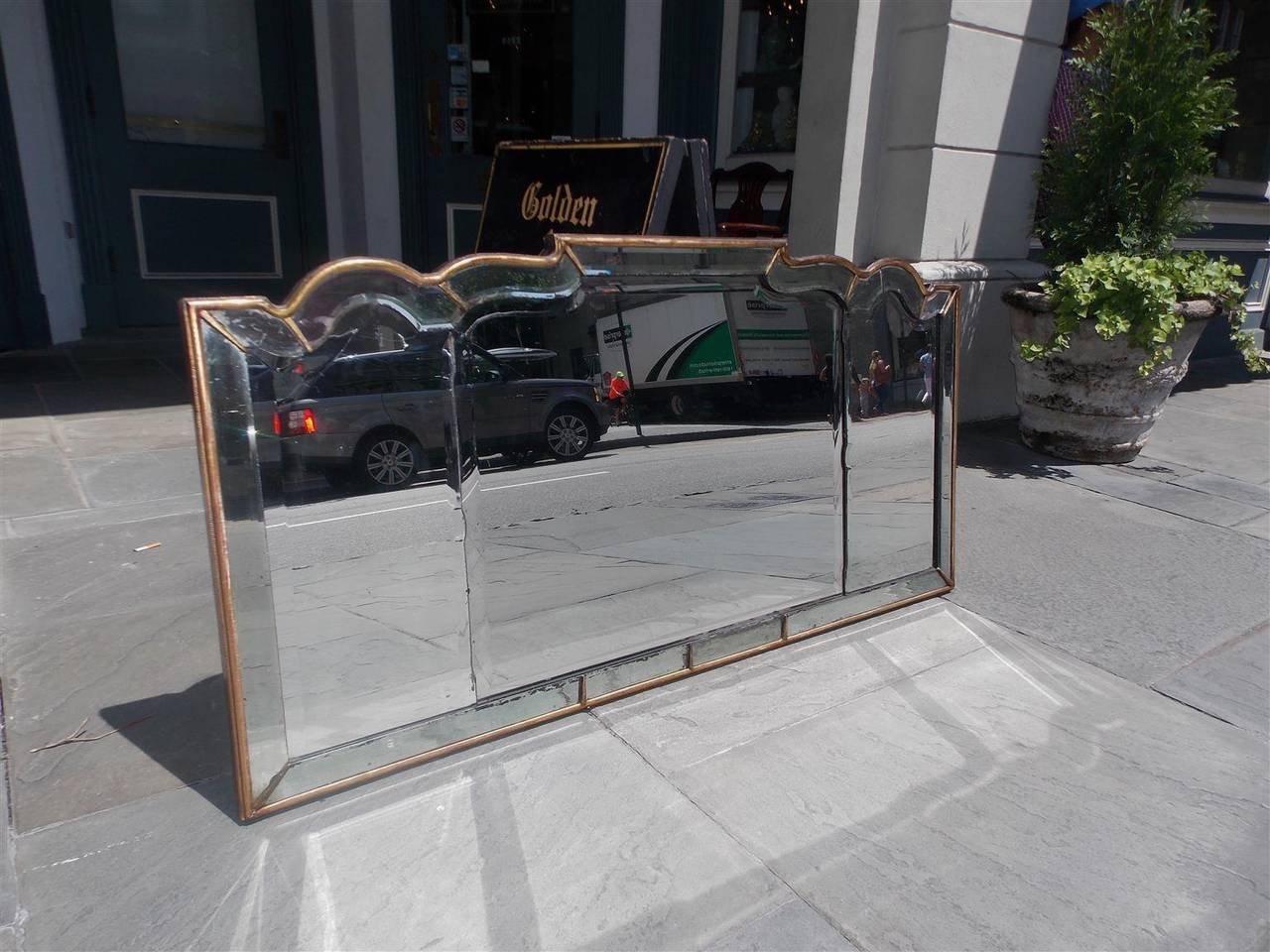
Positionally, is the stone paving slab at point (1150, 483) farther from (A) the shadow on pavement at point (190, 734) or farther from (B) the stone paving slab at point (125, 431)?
(B) the stone paving slab at point (125, 431)

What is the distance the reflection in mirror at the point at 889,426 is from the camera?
2830 millimetres

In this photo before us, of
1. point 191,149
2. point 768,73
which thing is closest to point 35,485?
point 191,149

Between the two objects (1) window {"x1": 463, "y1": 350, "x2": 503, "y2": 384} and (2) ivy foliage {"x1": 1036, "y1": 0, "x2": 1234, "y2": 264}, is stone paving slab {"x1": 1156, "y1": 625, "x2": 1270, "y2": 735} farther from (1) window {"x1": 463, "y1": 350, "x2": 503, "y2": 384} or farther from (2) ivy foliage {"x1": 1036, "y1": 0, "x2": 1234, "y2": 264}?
Answer: (2) ivy foliage {"x1": 1036, "y1": 0, "x2": 1234, "y2": 264}

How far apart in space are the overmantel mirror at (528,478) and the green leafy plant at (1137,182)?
241 cm

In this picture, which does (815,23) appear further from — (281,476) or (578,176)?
(281,476)

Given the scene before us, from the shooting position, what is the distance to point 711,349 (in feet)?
8.05

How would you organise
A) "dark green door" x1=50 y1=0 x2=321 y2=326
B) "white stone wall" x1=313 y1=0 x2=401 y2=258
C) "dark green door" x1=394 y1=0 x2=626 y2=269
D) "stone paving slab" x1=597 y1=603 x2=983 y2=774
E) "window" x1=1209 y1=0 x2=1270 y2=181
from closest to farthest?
1. "stone paving slab" x1=597 y1=603 x2=983 y2=774
2. "dark green door" x1=50 y1=0 x2=321 y2=326
3. "white stone wall" x1=313 y1=0 x2=401 y2=258
4. "dark green door" x1=394 y1=0 x2=626 y2=269
5. "window" x1=1209 y1=0 x2=1270 y2=181

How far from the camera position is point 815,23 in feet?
18.2

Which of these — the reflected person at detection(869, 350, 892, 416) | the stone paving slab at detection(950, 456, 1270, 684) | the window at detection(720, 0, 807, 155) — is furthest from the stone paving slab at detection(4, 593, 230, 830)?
the window at detection(720, 0, 807, 155)

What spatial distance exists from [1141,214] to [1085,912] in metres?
4.76

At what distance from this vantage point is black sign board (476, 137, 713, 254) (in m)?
3.43

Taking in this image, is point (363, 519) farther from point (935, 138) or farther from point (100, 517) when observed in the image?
point (935, 138)

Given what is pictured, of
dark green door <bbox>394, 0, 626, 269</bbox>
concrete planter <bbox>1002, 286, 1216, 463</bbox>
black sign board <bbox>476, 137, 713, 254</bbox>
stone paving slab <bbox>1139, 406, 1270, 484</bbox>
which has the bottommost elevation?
stone paving slab <bbox>1139, 406, 1270, 484</bbox>

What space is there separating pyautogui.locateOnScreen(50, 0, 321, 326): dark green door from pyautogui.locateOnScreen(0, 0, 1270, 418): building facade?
16 mm
